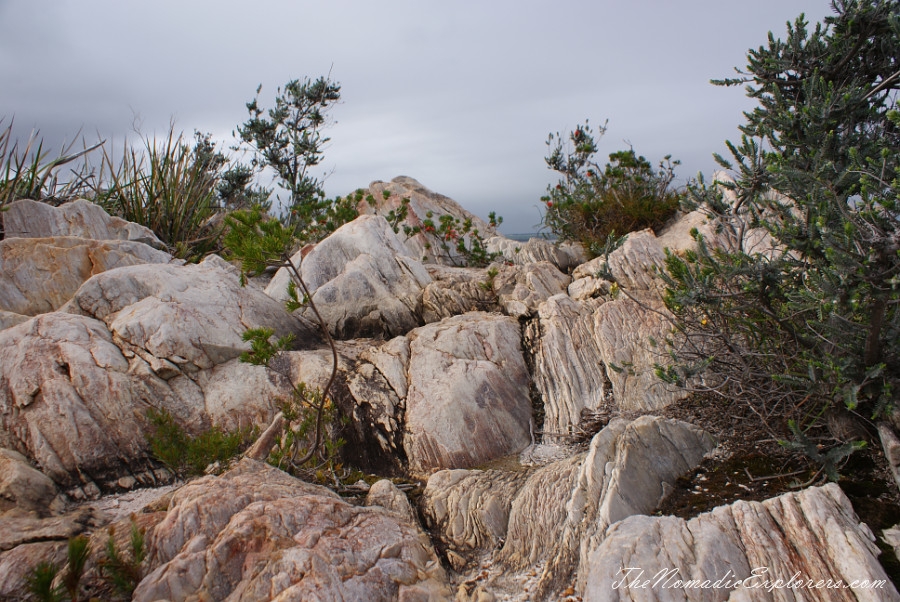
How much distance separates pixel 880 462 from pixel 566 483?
229 cm

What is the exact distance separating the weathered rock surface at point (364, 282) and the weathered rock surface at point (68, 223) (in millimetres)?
3157

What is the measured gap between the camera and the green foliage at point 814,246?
11.8ft

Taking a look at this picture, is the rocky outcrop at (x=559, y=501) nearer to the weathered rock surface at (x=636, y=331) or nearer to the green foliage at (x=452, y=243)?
the weathered rock surface at (x=636, y=331)

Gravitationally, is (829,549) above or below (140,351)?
below

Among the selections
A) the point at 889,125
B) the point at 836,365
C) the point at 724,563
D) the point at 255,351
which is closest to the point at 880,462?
the point at 836,365

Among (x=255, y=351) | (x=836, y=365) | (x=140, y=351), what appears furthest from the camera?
(x=140, y=351)

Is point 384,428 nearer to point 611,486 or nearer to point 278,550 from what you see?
point 278,550

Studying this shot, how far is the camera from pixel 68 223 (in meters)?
10.0

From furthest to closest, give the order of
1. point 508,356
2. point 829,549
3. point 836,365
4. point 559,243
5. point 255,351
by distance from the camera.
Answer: point 559,243 < point 508,356 < point 255,351 < point 836,365 < point 829,549

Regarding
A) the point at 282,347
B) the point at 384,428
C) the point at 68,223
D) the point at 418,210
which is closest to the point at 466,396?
the point at 384,428

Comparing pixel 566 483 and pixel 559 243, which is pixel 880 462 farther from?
pixel 559 243

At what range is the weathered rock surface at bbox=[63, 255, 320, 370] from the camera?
670cm

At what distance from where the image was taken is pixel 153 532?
415 cm

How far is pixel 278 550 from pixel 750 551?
3.05 m
